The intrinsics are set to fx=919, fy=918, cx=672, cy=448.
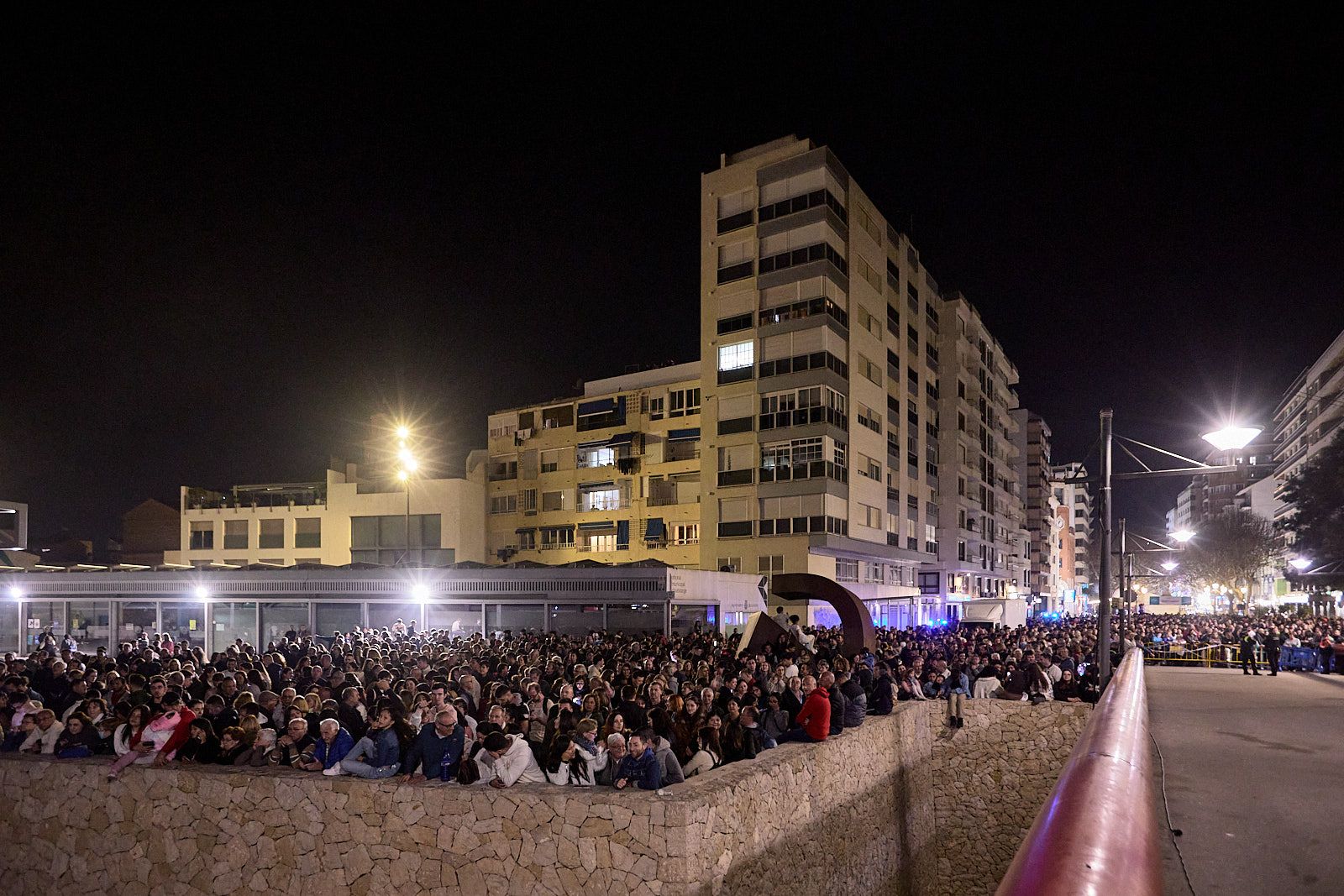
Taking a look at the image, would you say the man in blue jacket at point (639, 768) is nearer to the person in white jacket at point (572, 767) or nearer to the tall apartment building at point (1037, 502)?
the person in white jacket at point (572, 767)

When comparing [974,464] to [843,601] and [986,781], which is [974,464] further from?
[986,781]

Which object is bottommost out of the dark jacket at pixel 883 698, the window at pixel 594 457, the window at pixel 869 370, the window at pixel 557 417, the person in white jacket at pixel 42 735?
the dark jacket at pixel 883 698

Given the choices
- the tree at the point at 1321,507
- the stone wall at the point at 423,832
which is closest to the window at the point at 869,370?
the tree at the point at 1321,507

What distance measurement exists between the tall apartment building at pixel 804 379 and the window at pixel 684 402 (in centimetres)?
279

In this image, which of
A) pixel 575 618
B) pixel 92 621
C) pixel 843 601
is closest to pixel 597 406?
pixel 575 618

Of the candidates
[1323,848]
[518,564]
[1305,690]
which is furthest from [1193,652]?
[1323,848]

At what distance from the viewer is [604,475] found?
2114 inches

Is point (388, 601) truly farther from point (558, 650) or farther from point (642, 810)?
point (642, 810)

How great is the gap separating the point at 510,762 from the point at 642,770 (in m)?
1.43

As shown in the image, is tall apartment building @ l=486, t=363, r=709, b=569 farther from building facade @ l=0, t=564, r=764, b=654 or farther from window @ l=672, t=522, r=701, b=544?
building facade @ l=0, t=564, r=764, b=654

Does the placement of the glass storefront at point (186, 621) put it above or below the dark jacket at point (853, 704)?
below

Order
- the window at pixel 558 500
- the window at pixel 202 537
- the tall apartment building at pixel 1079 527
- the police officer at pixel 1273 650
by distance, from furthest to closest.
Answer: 1. the tall apartment building at pixel 1079 527
2. the window at pixel 202 537
3. the window at pixel 558 500
4. the police officer at pixel 1273 650

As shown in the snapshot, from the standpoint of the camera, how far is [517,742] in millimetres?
9828

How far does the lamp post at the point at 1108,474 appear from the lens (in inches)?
577
